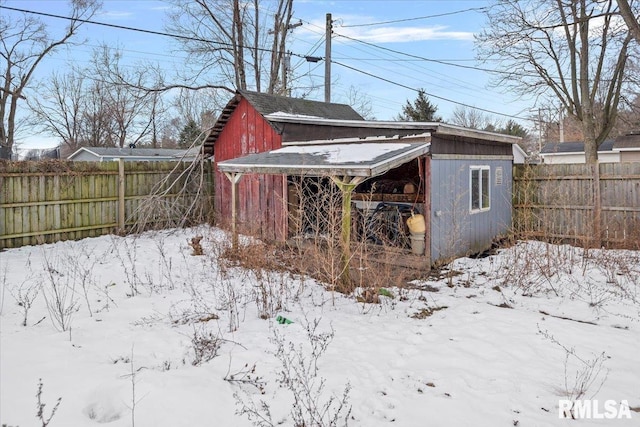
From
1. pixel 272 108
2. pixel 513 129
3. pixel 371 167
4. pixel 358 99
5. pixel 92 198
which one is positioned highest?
pixel 358 99

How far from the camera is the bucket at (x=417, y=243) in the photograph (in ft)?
27.1

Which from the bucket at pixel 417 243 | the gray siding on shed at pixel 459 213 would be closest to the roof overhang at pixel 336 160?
the gray siding on shed at pixel 459 213

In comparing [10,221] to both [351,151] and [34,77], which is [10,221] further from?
[34,77]

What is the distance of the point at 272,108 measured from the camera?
1160cm

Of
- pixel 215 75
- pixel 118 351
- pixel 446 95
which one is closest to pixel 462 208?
pixel 118 351

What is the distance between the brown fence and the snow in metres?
3.27

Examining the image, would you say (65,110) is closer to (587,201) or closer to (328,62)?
(328,62)

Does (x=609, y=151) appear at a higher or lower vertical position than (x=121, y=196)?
higher

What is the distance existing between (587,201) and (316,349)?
860cm

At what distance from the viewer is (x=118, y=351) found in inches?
167

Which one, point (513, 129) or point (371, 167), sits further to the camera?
point (513, 129)

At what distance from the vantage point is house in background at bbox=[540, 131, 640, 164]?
1873 centimetres

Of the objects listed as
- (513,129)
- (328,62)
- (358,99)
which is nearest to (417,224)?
(328,62)

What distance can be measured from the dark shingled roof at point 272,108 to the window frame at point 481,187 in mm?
5132
